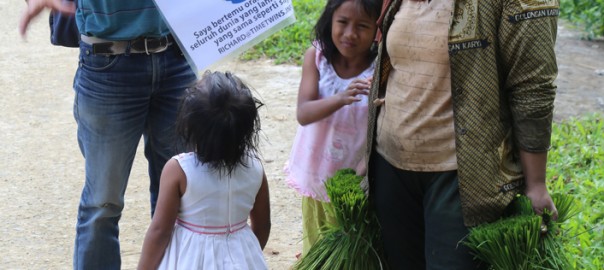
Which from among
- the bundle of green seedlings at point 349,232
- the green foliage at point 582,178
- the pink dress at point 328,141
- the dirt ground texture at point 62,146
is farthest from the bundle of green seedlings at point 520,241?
the dirt ground texture at point 62,146

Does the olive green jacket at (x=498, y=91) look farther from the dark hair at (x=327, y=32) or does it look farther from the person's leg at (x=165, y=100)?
the person's leg at (x=165, y=100)

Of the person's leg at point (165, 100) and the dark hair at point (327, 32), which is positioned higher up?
the dark hair at point (327, 32)

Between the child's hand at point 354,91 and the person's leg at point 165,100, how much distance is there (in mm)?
590

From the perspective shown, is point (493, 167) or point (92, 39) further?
point (92, 39)

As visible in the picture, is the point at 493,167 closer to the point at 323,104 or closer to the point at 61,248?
the point at 323,104

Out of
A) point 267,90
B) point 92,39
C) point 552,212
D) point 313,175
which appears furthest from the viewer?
point 267,90

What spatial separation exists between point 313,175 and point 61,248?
168cm

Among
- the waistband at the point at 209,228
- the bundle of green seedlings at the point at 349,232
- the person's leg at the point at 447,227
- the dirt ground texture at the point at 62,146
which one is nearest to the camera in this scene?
the person's leg at the point at 447,227

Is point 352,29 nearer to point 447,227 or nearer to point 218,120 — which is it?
point 218,120

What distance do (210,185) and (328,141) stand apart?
0.74m

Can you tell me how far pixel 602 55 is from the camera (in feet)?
24.8

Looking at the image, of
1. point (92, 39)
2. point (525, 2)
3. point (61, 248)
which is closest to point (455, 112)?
point (525, 2)

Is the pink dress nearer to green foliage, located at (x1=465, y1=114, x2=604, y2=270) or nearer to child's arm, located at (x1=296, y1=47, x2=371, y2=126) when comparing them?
child's arm, located at (x1=296, y1=47, x2=371, y2=126)

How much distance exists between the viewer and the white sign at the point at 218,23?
10.6 ft
